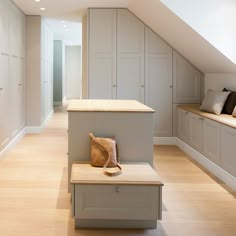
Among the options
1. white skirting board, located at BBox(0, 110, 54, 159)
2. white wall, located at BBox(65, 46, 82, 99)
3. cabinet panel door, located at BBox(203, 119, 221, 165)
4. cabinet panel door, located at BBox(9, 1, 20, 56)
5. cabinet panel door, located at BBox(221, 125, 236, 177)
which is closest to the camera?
cabinet panel door, located at BBox(221, 125, 236, 177)

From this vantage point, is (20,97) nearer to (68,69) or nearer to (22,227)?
(22,227)

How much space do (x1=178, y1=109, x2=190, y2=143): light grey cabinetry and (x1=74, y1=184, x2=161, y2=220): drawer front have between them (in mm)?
3128

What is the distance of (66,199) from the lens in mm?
3480

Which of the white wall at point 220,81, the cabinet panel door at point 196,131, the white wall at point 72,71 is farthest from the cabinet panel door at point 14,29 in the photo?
the white wall at point 72,71

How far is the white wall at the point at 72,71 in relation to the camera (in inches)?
632

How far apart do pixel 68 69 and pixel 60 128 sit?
27.6 ft

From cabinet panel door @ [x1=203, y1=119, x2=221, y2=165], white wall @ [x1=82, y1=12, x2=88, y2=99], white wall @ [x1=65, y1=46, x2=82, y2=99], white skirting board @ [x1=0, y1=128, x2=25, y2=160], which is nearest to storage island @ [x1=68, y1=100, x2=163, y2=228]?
cabinet panel door @ [x1=203, y1=119, x2=221, y2=165]

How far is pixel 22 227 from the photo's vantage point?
2.85 meters

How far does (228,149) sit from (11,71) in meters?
3.43

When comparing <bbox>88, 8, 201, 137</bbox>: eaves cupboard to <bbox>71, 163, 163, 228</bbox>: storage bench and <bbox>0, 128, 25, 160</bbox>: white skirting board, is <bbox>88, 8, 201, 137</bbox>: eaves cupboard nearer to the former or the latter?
<bbox>0, 128, 25, 160</bbox>: white skirting board

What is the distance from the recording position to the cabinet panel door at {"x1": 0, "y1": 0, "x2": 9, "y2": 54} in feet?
16.3

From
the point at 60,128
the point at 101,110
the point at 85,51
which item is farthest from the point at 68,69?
the point at 101,110

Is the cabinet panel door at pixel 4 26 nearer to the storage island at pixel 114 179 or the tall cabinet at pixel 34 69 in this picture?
the tall cabinet at pixel 34 69

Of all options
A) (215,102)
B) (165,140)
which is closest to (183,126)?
(165,140)
